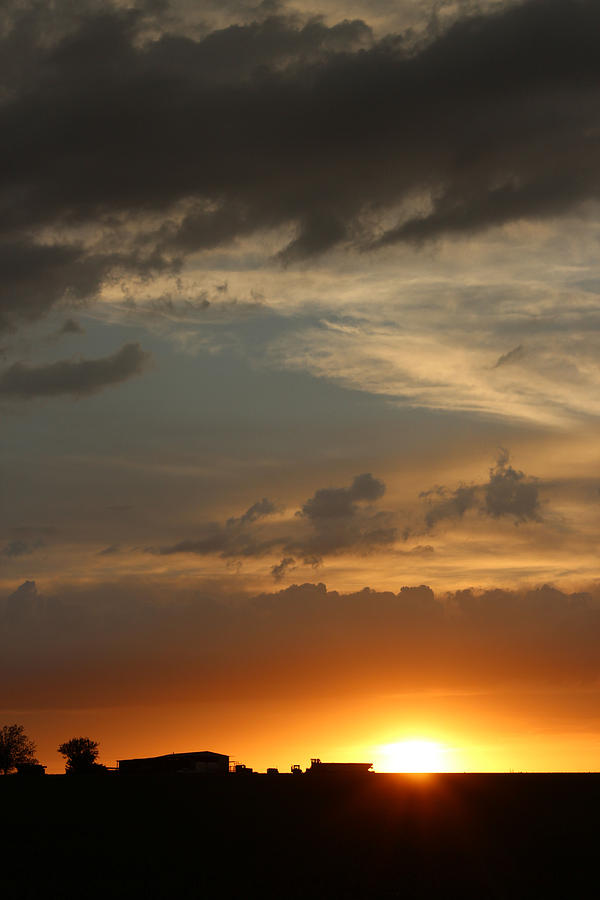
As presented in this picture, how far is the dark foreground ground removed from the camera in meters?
60.7

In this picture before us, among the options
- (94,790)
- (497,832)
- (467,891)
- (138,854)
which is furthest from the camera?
(94,790)

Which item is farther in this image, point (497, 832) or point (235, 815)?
point (235, 815)

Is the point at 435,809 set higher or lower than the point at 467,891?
higher

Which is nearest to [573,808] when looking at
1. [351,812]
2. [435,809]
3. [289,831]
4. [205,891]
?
[435,809]

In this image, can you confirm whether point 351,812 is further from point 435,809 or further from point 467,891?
point 467,891

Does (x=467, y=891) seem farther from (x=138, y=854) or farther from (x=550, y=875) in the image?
(x=138, y=854)

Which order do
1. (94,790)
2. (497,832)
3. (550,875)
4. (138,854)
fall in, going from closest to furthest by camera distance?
(550,875) → (138,854) → (497,832) → (94,790)

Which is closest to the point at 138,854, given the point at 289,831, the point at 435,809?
the point at 289,831

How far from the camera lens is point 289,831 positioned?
8481 cm

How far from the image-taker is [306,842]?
78125 mm

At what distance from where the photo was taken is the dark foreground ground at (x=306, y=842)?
6072 centimetres

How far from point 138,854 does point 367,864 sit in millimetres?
16777

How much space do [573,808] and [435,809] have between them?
13.6 meters

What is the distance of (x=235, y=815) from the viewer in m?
97.4
